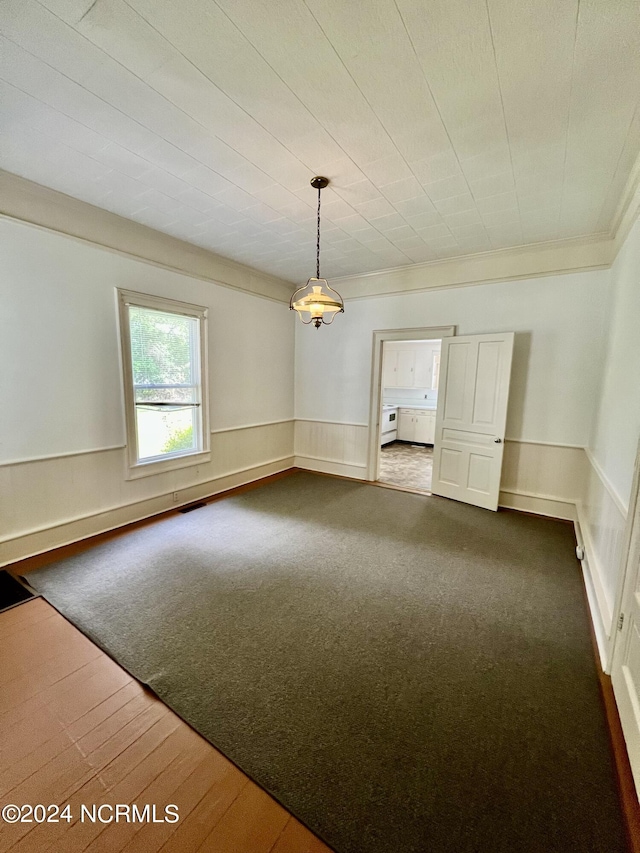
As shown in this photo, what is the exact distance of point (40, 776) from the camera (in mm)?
1261

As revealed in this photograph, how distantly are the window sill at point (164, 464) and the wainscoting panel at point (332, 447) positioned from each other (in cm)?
183

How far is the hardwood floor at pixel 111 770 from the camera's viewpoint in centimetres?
109

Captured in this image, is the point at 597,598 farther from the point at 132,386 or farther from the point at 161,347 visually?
the point at 161,347

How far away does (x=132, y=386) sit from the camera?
10.9 ft

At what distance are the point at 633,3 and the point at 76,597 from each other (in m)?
4.05

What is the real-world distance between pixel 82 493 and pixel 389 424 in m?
5.79

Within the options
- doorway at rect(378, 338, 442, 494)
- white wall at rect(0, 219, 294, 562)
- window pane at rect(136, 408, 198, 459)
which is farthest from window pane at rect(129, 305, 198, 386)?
doorway at rect(378, 338, 442, 494)

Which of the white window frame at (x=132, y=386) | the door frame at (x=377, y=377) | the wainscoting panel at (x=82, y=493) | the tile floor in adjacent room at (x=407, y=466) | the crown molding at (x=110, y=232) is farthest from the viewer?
the tile floor in adjacent room at (x=407, y=466)

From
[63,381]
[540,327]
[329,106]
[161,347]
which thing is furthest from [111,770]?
[540,327]

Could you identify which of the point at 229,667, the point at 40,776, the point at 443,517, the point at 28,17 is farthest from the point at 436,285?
the point at 40,776

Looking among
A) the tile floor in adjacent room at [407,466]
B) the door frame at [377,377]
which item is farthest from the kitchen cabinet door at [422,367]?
the door frame at [377,377]

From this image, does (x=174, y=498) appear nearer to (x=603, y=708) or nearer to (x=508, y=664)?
(x=508, y=664)

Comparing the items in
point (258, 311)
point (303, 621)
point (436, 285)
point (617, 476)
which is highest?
point (436, 285)

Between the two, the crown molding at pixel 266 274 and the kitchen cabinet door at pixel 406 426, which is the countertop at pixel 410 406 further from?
the crown molding at pixel 266 274
